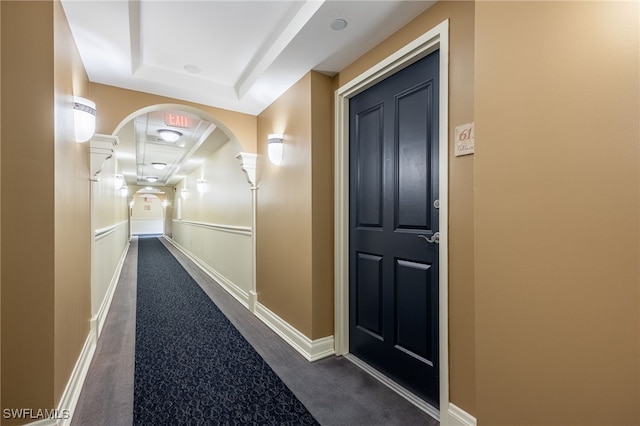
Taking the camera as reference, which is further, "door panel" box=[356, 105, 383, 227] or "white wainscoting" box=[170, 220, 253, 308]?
"white wainscoting" box=[170, 220, 253, 308]

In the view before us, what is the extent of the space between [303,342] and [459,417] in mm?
1262

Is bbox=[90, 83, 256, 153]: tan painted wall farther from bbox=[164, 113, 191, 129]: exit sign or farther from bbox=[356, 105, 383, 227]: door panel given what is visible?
bbox=[356, 105, 383, 227]: door panel

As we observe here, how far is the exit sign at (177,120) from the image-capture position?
377cm

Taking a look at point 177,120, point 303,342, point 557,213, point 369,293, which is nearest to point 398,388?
point 369,293

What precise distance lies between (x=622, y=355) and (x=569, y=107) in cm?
76

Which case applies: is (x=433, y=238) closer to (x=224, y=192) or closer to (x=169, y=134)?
(x=224, y=192)

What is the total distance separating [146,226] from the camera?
1758 cm

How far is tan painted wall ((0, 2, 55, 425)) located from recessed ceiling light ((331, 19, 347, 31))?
1.50m

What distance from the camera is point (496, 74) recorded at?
42.2 inches

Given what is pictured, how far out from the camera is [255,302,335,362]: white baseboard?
88.7 inches

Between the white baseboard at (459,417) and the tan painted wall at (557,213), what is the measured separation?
1.07ft

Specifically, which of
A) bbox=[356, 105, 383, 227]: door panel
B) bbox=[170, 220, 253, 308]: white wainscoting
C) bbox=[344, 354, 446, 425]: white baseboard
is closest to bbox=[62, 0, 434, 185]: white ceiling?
bbox=[356, 105, 383, 227]: door panel

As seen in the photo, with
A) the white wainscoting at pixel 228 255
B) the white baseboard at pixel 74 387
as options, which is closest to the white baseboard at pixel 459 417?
the white baseboard at pixel 74 387

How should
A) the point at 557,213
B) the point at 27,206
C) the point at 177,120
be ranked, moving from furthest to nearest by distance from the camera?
1. the point at 177,120
2. the point at 27,206
3. the point at 557,213
